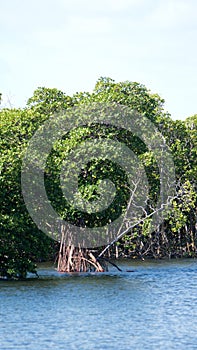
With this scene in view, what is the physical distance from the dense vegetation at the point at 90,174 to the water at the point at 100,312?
177 centimetres

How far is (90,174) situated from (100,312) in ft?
43.8

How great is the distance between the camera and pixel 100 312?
26.3 metres

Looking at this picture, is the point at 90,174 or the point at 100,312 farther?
the point at 90,174

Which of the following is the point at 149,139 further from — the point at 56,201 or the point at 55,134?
the point at 56,201

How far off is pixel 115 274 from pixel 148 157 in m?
8.05

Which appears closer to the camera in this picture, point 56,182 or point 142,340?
point 142,340

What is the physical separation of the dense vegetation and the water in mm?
1769

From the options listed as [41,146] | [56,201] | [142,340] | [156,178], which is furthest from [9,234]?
[156,178]

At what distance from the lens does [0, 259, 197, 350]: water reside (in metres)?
21.8

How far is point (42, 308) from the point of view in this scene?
27.0 metres

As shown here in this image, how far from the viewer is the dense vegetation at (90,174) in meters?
32.5

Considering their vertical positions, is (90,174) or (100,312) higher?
(90,174)

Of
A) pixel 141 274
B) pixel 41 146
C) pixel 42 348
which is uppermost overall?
pixel 41 146

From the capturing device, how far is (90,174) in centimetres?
3897
